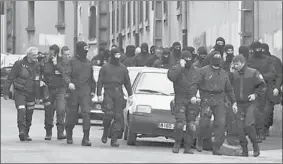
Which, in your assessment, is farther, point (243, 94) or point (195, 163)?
point (243, 94)

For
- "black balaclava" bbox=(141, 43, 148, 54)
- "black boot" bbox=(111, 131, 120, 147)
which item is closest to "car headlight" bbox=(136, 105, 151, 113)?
"black boot" bbox=(111, 131, 120, 147)

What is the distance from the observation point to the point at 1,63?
147 ft

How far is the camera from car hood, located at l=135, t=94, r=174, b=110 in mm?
17141

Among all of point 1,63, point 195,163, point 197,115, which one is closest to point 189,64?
point 197,115

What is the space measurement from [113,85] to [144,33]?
23.9m

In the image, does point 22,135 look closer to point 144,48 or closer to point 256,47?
point 256,47

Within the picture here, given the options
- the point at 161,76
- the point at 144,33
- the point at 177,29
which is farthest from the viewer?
the point at 144,33

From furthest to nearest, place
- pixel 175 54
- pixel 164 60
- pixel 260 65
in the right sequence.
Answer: pixel 164 60
pixel 175 54
pixel 260 65

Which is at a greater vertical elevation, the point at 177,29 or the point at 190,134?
the point at 177,29

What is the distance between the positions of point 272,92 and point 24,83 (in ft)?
18.2

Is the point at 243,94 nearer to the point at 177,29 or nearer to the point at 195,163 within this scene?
the point at 195,163

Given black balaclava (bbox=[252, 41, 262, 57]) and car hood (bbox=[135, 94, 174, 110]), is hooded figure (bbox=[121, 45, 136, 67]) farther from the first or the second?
car hood (bbox=[135, 94, 174, 110])

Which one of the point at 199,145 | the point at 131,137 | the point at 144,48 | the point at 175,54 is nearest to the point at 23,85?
the point at 131,137

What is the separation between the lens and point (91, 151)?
1102 cm
